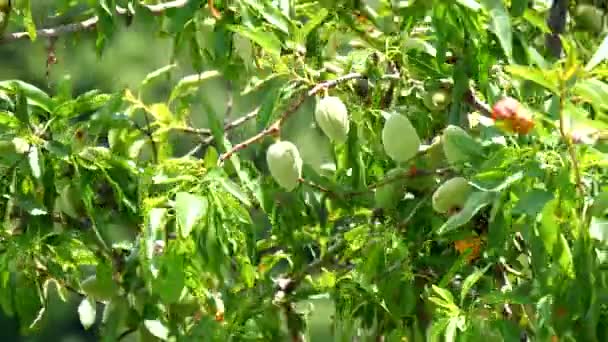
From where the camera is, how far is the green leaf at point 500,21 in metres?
1.35

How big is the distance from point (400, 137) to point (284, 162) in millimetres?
144

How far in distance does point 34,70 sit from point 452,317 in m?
6.41

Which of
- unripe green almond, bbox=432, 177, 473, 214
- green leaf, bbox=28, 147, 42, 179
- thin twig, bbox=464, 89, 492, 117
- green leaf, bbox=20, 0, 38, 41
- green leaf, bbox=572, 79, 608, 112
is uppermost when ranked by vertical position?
green leaf, bbox=572, 79, 608, 112

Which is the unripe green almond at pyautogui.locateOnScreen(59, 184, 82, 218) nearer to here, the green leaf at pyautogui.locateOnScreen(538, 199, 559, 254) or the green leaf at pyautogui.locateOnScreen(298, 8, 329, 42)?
the green leaf at pyautogui.locateOnScreen(298, 8, 329, 42)

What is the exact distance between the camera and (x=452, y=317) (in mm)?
1377

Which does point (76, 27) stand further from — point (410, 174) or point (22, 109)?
point (410, 174)

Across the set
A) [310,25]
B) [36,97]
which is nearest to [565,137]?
[310,25]

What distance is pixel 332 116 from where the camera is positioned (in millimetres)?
1557

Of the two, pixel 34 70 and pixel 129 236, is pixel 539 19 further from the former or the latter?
pixel 34 70

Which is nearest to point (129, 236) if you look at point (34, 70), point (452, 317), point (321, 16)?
point (321, 16)

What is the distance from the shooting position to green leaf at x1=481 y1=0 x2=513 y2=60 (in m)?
1.35

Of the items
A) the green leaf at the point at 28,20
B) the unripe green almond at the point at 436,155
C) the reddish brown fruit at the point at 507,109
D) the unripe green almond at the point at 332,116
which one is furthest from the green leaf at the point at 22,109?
the reddish brown fruit at the point at 507,109

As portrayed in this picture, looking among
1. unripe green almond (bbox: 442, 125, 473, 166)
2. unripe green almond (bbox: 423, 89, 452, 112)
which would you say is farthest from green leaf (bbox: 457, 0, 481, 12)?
unripe green almond (bbox: 423, 89, 452, 112)

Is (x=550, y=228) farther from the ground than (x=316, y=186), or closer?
farther from the ground
